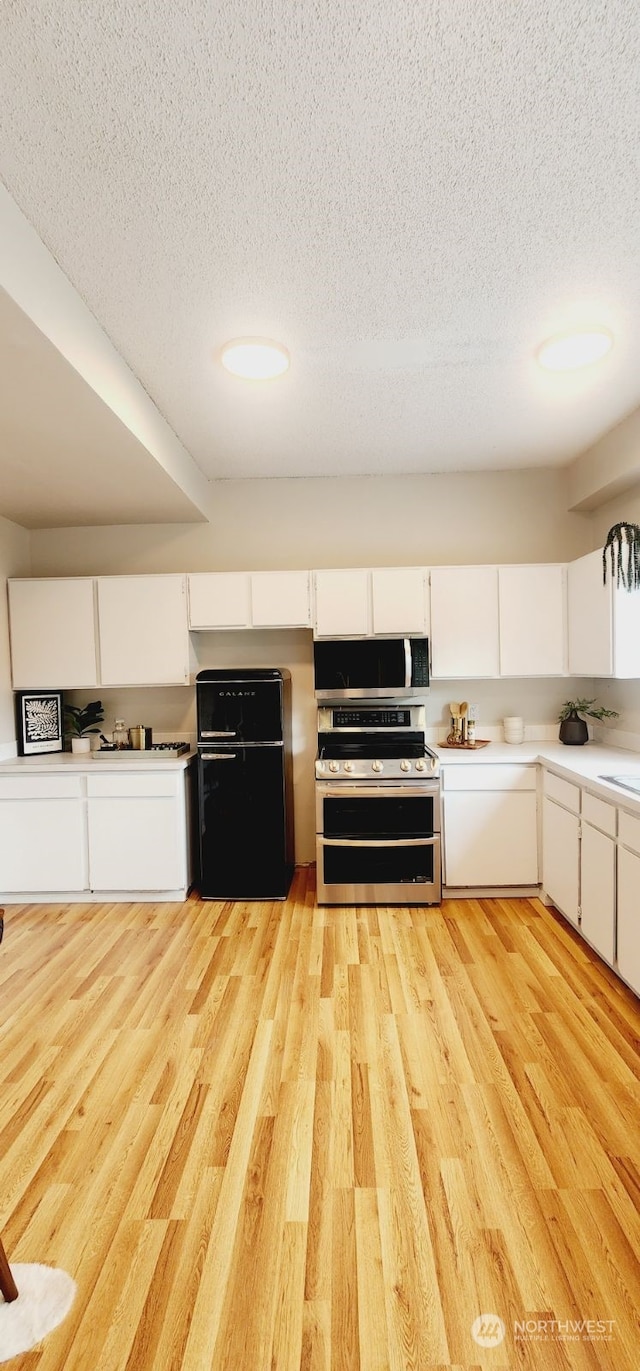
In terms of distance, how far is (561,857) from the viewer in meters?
3.29

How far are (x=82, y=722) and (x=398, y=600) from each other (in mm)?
2269

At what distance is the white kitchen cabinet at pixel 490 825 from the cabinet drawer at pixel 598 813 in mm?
671

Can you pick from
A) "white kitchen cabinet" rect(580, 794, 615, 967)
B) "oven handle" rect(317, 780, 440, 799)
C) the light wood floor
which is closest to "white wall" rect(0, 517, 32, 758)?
the light wood floor

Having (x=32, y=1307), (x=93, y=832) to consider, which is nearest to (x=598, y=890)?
(x=32, y=1307)

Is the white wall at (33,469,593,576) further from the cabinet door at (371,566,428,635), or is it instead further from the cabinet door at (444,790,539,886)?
the cabinet door at (444,790,539,886)

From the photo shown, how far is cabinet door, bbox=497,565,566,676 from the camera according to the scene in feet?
12.8

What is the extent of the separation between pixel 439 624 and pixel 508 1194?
2.88 meters

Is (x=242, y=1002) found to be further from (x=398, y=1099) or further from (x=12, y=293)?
(x=12, y=293)

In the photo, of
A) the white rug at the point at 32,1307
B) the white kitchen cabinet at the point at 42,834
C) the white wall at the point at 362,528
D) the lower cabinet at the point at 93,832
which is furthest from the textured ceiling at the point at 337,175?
the white rug at the point at 32,1307

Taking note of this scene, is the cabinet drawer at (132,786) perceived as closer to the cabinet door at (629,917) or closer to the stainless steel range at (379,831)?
the stainless steel range at (379,831)

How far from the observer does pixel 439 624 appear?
3938mm

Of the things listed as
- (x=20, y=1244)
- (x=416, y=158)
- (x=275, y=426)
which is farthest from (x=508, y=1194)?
(x=275, y=426)

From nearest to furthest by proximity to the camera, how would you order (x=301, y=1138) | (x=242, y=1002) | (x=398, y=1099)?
1. (x=301, y=1138)
2. (x=398, y=1099)
3. (x=242, y=1002)

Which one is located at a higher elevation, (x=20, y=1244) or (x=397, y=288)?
(x=397, y=288)
